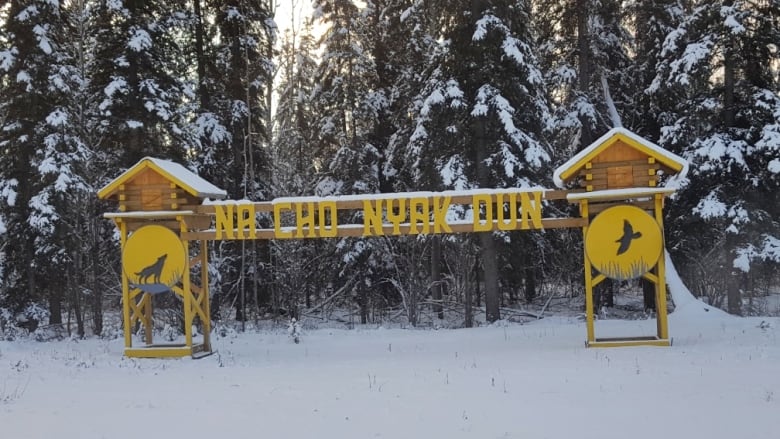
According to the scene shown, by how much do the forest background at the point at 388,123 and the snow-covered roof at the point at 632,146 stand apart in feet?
18.8

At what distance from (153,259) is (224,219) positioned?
1.48 m

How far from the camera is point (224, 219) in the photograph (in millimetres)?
11422

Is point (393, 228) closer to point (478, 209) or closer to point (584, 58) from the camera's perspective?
point (478, 209)

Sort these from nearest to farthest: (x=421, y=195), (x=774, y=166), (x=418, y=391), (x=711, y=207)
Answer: (x=418, y=391) < (x=421, y=195) < (x=774, y=166) < (x=711, y=207)

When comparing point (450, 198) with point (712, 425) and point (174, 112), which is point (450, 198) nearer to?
point (712, 425)

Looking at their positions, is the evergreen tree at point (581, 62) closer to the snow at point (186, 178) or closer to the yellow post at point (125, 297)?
the snow at point (186, 178)

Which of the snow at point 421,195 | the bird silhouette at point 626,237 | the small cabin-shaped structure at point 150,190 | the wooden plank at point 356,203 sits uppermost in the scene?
the small cabin-shaped structure at point 150,190

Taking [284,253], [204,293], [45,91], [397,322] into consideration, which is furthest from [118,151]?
[397,322]

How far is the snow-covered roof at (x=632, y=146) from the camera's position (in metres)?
10.2

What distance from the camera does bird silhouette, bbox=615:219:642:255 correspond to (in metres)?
10.4

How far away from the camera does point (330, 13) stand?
2138 cm

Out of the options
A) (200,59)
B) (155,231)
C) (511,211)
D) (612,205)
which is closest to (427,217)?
(511,211)

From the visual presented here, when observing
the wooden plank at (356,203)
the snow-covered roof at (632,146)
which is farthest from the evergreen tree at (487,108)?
the snow-covered roof at (632,146)

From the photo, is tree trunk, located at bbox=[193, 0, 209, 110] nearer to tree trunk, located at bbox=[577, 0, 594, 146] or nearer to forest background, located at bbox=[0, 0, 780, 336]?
forest background, located at bbox=[0, 0, 780, 336]
